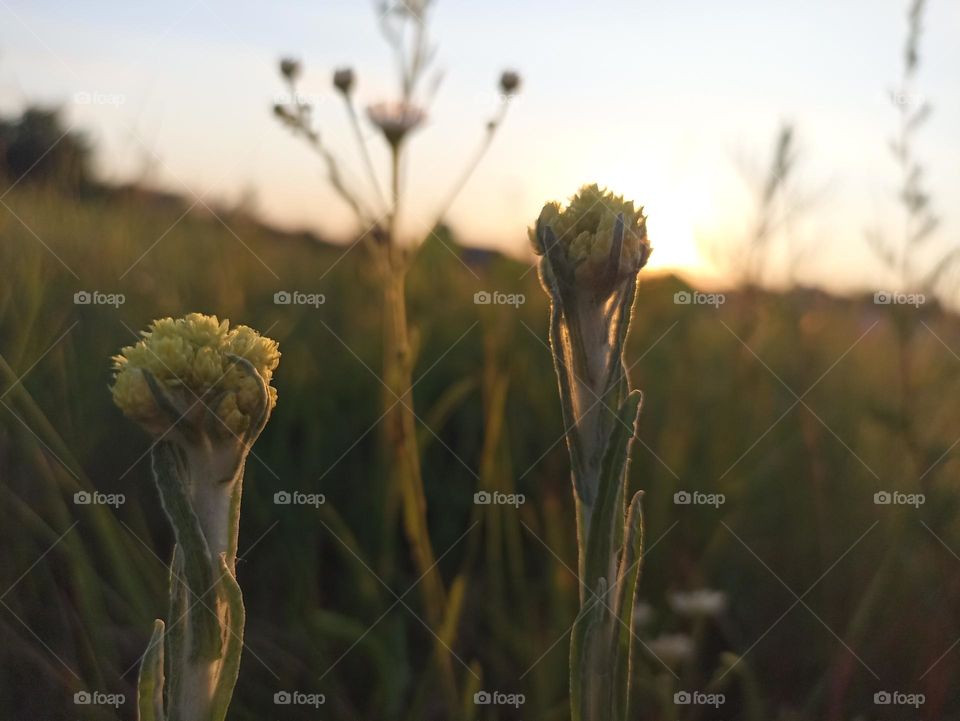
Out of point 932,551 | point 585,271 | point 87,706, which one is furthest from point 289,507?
point 932,551

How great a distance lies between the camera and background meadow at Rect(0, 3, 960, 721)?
1914 millimetres

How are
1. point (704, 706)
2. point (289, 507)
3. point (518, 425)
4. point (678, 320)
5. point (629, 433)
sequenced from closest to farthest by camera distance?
point (629, 433) → point (704, 706) → point (289, 507) → point (518, 425) → point (678, 320)

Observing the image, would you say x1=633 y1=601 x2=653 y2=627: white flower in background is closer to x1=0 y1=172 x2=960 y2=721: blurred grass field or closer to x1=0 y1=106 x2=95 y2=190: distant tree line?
x1=0 y1=172 x2=960 y2=721: blurred grass field

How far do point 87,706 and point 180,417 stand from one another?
1070mm

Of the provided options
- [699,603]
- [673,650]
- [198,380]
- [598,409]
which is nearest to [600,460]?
[598,409]

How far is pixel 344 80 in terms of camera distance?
Answer: 1.96 m

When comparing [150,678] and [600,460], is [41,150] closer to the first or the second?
[150,678]

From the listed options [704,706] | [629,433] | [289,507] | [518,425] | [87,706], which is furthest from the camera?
[518,425]

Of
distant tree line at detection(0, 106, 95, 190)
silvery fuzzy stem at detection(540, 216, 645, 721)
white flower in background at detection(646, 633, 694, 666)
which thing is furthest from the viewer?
distant tree line at detection(0, 106, 95, 190)

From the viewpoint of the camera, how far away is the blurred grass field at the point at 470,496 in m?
1.91

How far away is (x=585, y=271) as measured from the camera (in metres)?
1.00

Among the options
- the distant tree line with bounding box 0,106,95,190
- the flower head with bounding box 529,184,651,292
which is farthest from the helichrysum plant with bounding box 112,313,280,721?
the distant tree line with bounding box 0,106,95,190

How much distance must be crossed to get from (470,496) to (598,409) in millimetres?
1359

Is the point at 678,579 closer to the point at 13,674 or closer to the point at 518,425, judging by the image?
the point at 518,425
